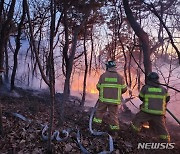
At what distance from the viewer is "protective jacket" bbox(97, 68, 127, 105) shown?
23.5 ft

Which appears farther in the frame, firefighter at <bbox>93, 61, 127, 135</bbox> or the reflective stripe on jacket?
firefighter at <bbox>93, 61, 127, 135</bbox>

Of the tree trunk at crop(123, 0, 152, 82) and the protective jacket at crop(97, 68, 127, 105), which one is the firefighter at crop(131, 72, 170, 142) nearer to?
the protective jacket at crop(97, 68, 127, 105)

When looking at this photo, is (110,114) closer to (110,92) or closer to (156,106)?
(110,92)

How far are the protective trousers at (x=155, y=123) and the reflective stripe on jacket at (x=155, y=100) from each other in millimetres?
185

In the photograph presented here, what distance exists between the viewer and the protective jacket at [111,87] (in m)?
7.16

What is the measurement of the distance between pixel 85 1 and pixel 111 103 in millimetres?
4999

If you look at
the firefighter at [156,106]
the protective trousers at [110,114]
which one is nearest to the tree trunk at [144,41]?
the firefighter at [156,106]

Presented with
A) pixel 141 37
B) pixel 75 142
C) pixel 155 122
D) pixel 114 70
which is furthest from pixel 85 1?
pixel 75 142

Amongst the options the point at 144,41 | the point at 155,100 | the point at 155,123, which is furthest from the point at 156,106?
the point at 144,41

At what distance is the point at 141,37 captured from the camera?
349 inches

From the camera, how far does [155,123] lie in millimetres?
6973

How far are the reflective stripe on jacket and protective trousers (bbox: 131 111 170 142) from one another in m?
0.18

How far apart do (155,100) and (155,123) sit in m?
0.66

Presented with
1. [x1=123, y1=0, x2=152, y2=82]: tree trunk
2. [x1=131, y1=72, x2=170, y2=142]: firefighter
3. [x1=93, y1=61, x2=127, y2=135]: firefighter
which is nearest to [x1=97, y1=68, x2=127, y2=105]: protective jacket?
[x1=93, y1=61, x2=127, y2=135]: firefighter
